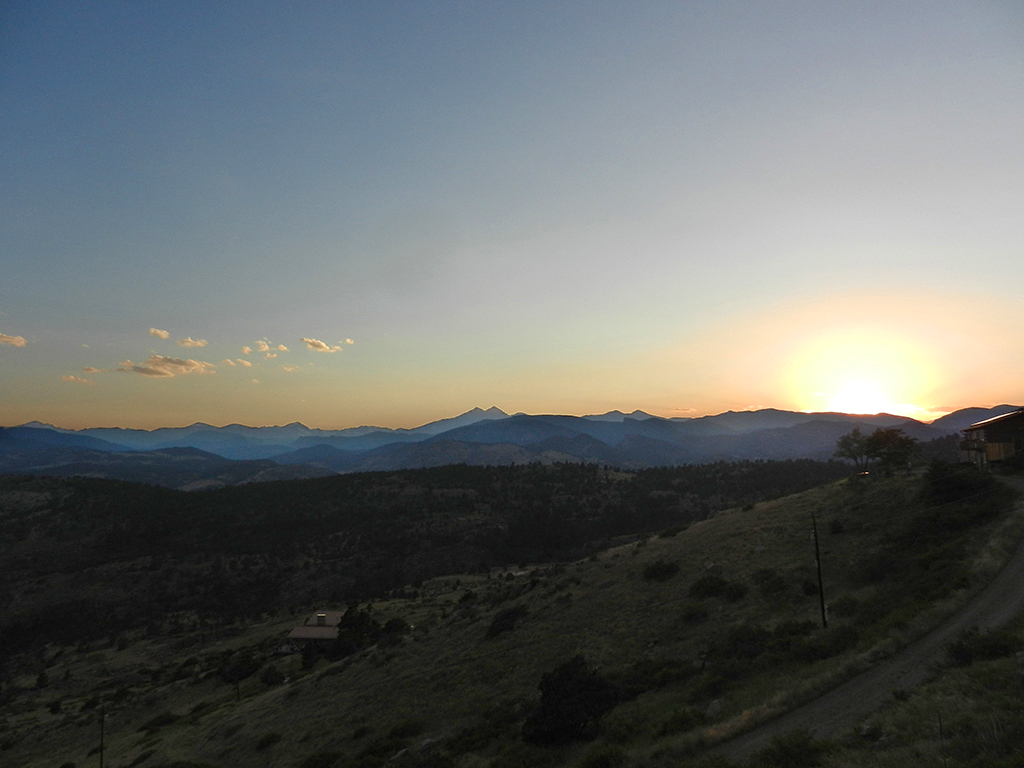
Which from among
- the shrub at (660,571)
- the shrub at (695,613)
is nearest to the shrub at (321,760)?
the shrub at (695,613)

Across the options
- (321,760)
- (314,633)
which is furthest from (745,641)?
(314,633)

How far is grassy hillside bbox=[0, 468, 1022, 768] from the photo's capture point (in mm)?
18438

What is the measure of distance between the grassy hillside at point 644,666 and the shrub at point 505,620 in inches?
8.2

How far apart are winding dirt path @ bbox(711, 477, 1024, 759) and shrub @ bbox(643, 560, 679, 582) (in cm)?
Result: 1880

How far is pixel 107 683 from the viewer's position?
65438 millimetres

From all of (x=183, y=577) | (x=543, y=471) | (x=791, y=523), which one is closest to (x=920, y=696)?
(x=791, y=523)

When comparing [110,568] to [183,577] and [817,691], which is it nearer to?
[183,577]

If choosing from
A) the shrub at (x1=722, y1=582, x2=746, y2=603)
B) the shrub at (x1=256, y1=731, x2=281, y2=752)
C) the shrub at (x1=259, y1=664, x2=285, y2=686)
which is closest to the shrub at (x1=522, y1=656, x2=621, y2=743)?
the shrub at (x1=722, y1=582, x2=746, y2=603)

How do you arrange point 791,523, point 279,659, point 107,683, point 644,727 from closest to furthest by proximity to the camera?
point 644,727
point 791,523
point 279,659
point 107,683

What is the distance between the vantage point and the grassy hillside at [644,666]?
1844 cm

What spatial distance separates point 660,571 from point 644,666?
43.0 feet

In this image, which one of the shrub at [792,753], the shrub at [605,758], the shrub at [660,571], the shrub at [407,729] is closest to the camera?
the shrub at [792,753]

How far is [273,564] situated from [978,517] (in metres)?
127

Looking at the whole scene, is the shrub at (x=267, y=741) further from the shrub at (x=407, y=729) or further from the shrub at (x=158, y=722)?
the shrub at (x=158, y=722)
